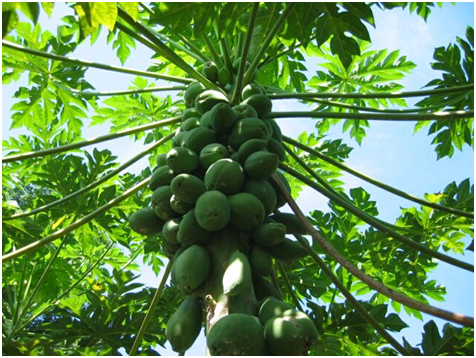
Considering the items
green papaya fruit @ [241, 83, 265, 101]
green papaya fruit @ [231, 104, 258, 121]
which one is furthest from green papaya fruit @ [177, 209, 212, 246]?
green papaya fruit @ [241, 83, 265, 101]

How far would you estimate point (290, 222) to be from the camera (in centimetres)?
250

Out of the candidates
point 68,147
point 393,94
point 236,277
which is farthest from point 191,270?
point 393,94

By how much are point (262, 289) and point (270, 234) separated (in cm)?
23

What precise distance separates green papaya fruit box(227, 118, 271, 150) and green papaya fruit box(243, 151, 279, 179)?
0.19m

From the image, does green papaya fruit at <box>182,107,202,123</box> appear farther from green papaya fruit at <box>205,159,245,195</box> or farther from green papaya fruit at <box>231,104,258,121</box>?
green papaya fruit at <box>205,159,245,195</box>

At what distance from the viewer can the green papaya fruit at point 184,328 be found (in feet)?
6.49

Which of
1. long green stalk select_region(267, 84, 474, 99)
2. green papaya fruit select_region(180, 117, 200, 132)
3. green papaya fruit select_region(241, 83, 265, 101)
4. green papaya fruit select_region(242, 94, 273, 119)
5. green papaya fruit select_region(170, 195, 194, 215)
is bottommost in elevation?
green papaya fruit select_region(170, 195, 194, 215)

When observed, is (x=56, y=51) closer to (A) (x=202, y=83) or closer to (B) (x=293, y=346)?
(A) (x=202, y=83)

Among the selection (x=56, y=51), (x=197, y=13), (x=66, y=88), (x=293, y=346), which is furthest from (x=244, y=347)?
(x=56, y=51)

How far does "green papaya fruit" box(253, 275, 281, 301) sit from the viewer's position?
7.00 ft

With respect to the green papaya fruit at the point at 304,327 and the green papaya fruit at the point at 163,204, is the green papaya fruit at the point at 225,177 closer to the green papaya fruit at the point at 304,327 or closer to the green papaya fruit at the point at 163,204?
the green papaya fruit at the point at 163,204

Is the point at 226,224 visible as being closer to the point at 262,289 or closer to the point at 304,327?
the point at 262,289

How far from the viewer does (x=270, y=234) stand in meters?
2.20

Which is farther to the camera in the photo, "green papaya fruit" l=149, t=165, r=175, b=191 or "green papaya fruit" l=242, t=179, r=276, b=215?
"green papaya fruit" l=149, t=165, r=175, b=191
